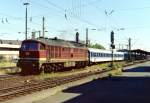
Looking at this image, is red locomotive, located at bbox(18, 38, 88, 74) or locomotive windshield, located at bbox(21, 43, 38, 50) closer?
red locomotive, located at bbox(18, 38, 88, 74)

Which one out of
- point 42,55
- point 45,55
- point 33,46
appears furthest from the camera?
point 45,55

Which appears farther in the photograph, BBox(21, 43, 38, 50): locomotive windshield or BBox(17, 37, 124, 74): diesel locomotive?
BBox(21, 43, 38, 50): locomotive windshield

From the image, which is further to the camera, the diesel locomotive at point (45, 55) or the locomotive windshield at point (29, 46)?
the locomotive windshield at point (29, 46)

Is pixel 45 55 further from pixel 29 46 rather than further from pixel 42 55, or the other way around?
pixel 29 46

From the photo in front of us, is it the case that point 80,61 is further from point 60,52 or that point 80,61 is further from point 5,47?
point 5,47

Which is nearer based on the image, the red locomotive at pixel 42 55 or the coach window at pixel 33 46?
the red locomotive at pixel 42 55

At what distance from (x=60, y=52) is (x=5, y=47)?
59060 millimetres

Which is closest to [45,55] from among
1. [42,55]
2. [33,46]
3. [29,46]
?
[42,55]

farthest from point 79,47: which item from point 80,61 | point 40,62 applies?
point 40,62

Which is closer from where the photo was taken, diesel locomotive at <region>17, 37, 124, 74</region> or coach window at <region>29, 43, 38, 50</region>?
diesel locomotive at <region>17, 37, 124, 74</region>

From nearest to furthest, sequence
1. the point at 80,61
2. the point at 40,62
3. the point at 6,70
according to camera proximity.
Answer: the point at 40,62, the point at 6,70, the point at 80,61

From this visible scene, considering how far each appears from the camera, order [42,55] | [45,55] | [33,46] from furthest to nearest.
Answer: [45,55] < [33,46] < [42,55]

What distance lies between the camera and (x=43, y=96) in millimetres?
19234

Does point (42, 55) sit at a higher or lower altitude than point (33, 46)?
lower
